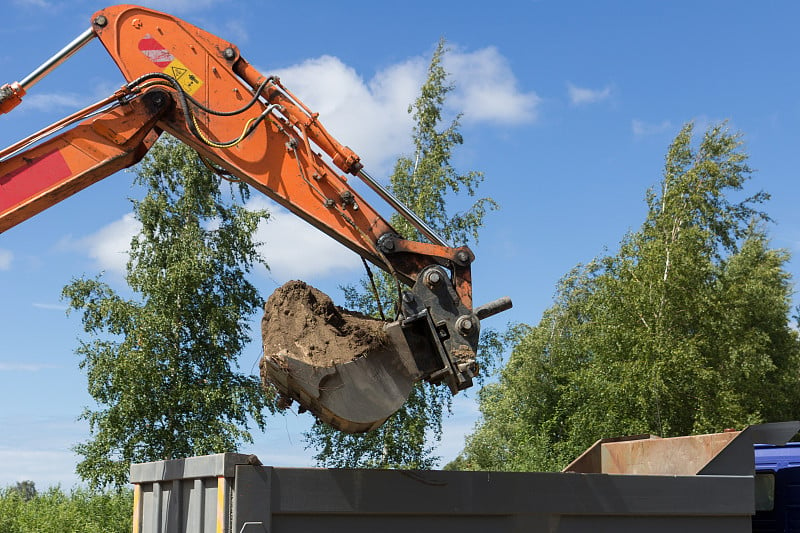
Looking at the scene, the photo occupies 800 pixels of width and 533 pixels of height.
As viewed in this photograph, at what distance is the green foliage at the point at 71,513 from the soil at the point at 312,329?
11.4 metres

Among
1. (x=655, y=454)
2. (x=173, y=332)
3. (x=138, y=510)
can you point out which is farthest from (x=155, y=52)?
(x=173, y=332)

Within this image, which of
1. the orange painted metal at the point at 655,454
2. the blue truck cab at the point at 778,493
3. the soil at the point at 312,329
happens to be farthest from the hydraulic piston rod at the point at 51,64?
the blue truck cab at the point at 778,493

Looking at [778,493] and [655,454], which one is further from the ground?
[655,454]

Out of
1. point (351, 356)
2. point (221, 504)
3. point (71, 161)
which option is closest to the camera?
point (221, 504)

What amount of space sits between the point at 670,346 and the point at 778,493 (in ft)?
32.1

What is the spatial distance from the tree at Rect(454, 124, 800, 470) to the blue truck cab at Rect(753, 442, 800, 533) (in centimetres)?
929

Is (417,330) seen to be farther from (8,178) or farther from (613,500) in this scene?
(8,178)

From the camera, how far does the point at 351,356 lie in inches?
199

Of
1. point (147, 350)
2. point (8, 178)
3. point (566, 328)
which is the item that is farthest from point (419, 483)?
point (566, 328)

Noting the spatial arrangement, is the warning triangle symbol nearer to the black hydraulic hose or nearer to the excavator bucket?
the black hydraulic hose

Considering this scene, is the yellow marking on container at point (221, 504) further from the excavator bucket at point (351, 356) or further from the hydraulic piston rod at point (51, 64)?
the hydraulic piston rod at point (51, 64)

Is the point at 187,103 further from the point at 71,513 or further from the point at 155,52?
the point at 71,513

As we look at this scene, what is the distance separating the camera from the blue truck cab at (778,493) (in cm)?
678

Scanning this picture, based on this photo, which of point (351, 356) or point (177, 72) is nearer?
point (351, 356)
